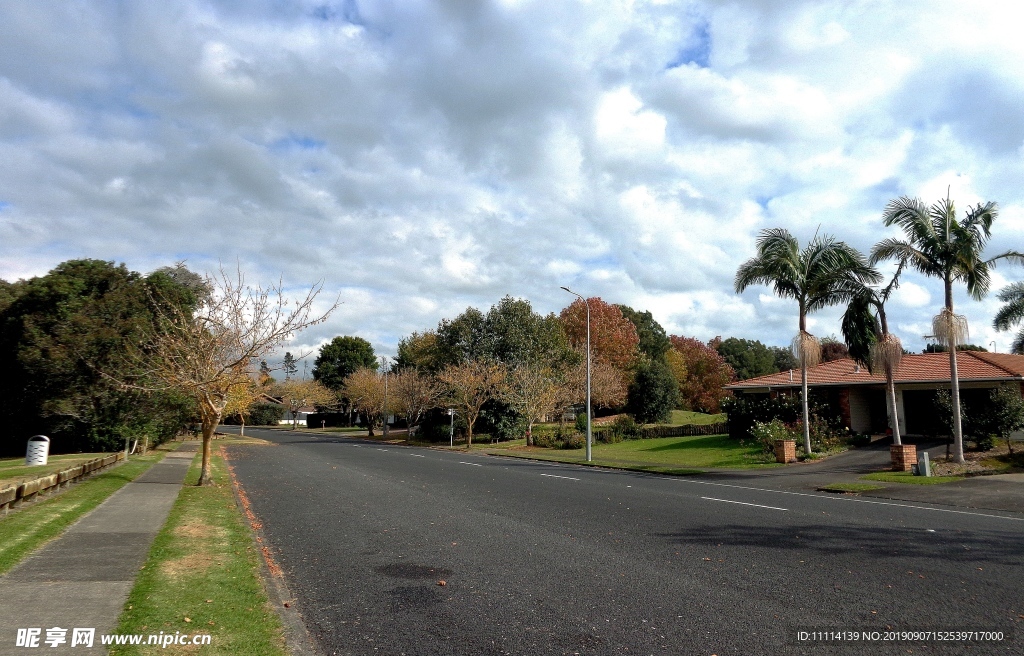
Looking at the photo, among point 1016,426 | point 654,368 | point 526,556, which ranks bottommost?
point 526,556

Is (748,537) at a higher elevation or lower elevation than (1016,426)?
lower

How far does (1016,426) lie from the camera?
2267 cm

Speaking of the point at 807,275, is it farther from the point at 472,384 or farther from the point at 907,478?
the point at 472,384

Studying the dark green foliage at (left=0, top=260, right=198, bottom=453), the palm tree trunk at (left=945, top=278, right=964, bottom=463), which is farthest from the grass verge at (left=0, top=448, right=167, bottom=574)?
the palm tree trunk at (left=945, top=278, right=964, bottom=463)

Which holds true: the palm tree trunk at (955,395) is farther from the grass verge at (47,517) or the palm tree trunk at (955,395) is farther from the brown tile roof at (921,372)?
the grass verge at (47,517)

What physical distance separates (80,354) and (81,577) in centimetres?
2321

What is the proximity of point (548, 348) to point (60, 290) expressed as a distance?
3406 centimetres

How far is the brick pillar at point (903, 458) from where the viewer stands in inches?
811

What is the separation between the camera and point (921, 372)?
1232 inches

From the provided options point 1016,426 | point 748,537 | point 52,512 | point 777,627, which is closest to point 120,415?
point 52,512

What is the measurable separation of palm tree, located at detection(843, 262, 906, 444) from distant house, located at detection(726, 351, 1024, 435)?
21.4 ft

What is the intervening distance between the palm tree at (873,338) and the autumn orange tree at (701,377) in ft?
147

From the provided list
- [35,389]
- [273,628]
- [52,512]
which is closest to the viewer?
[273,628]

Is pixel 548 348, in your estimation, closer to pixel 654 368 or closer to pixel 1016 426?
pixel 654 368
